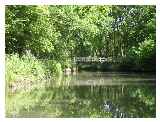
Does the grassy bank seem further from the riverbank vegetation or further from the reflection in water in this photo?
the reflection in water

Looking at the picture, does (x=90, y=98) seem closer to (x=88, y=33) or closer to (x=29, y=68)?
(x=88, y=33)

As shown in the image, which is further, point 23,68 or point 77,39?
point 23,68

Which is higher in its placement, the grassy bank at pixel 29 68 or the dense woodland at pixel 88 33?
the dense woodland at pixel 88 33

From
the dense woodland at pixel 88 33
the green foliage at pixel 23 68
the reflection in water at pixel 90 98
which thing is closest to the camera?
the reflection in water at pixel 90 98

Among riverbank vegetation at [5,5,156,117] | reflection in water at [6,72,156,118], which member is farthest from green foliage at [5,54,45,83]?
reflection in water at [6,72,156,118]

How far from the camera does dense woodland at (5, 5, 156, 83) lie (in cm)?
477

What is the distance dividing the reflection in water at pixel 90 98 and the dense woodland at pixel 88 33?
0.16 meters

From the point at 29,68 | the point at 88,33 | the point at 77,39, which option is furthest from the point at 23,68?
the point at 88,33

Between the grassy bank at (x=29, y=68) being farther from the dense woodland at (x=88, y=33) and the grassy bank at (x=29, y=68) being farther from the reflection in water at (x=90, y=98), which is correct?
the reflection in water at (x=90, y=98)

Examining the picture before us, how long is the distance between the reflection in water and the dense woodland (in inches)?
6.2

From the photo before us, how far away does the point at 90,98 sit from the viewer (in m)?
4.92

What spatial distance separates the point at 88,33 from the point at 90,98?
0.64 m

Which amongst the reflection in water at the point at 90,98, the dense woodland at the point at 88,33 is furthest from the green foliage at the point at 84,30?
the reflection in water at the point at 90,98

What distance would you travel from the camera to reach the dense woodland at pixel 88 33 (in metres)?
4.77
